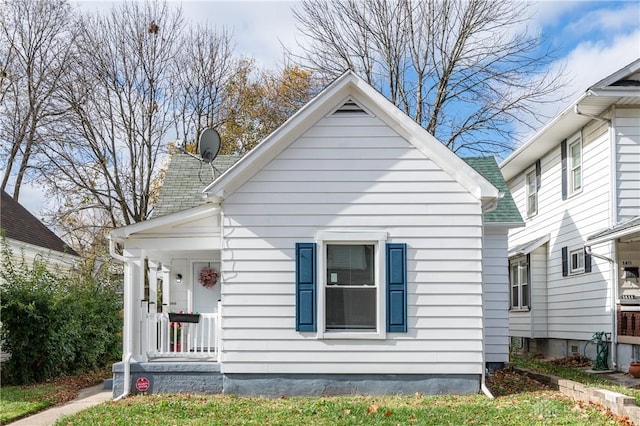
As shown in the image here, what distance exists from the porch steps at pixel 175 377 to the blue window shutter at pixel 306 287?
1.55 metres

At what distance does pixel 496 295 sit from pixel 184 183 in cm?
652

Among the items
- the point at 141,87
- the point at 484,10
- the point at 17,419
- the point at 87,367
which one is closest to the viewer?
the point at 17,419

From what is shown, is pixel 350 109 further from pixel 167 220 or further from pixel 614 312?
pixel 614 312

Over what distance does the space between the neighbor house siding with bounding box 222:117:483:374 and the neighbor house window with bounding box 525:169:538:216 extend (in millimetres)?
10417

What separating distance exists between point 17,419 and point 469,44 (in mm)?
18716

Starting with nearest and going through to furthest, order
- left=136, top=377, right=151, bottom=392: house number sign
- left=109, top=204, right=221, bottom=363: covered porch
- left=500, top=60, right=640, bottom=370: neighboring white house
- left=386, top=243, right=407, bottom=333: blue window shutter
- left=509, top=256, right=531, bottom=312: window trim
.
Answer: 1. left=386, top=243, right=407, bottom=333: blue window shutter
2. left=136, top=377, right=151, bottom=392: house number sign
3. left=109, top=204, right=221, bottom=363: covered porch
4. left=500, top=60, right=640, bottom=370: neighboring white house
5. left=509, top=256, right=531, bottom=312: window trim

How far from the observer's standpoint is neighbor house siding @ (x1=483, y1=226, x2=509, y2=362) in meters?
13.8

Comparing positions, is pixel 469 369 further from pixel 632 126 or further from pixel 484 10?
pixel 484 10

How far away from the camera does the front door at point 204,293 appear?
14.1m

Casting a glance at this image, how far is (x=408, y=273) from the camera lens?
11328 mm

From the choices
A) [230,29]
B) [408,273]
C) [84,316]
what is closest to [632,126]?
[408,273]

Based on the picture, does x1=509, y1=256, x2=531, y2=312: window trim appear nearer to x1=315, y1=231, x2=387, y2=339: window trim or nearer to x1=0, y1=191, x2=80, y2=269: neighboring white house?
x1=315, y1=231, x2=387, y2=339: window trim

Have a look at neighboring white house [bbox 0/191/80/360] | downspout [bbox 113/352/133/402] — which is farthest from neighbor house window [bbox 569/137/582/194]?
neighboring white house [bbox 0/191/80/360]

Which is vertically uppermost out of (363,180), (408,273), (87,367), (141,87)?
(141,87)
